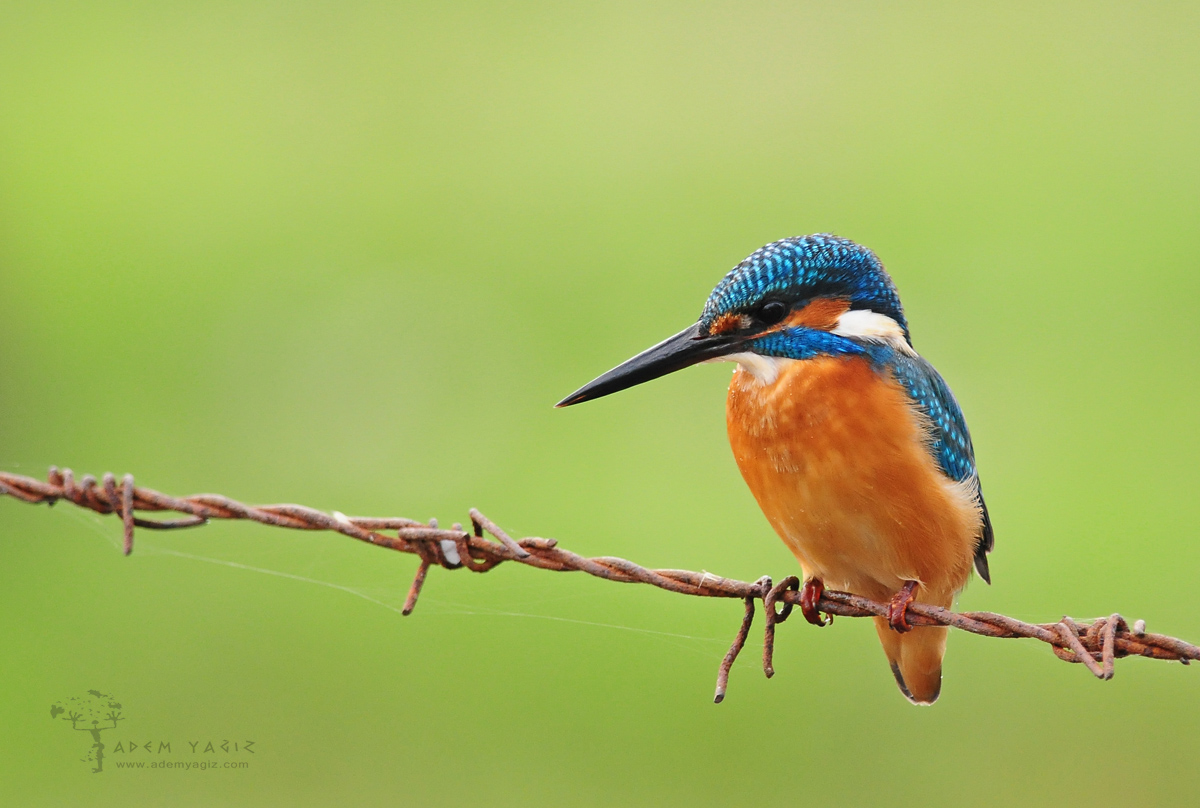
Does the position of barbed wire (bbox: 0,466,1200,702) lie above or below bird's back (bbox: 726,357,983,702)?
below

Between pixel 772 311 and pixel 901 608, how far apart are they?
65cm

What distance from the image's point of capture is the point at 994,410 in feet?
Answer: 20.5

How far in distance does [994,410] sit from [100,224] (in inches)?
236

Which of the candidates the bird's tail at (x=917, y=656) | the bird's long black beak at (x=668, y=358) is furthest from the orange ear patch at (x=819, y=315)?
the bird's tail at (x=917, y=656)

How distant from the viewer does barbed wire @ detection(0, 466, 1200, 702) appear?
5.66 feet

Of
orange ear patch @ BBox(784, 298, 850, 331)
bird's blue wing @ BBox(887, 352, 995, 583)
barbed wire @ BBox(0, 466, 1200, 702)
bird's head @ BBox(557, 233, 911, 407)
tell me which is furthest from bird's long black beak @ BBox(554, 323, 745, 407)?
barbed wire @ BBox(0, 466, 1200, 702)

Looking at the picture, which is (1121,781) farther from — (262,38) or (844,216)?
(262,38)

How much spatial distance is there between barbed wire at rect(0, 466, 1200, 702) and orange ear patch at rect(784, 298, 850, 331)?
1.82ft

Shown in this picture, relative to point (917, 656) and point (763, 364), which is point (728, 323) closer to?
point (763, 364)

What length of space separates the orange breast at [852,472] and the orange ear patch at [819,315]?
0.31ft

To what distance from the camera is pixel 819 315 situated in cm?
233

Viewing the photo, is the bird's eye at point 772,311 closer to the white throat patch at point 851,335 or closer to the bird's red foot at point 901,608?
the white throat patch at point 851,335

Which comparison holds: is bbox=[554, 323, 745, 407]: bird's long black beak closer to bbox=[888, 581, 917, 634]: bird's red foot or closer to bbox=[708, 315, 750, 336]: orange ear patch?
bbox=[708, 315, 750, 336]: orange ear patch

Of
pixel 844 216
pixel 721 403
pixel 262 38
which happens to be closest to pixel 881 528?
pixel 721 403
